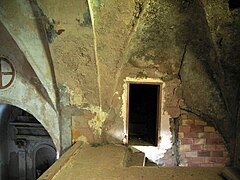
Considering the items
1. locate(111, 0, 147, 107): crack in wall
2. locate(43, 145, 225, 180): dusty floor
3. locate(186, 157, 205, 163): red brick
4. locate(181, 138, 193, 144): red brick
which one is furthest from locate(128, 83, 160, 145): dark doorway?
locate(111, 0, 147, 107): crack in wall

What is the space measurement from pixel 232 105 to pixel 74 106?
2399mm

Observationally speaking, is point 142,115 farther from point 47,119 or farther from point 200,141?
point 47,119

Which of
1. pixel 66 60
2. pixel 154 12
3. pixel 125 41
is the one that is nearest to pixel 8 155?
pixel 66 60

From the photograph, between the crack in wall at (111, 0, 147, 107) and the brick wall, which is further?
the brick wall

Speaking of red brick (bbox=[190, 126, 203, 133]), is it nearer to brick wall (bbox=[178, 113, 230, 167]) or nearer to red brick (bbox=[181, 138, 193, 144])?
brick wall (bbox=[178, 113, 230, 167])

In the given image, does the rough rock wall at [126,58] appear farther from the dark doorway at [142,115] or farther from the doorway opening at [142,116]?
the dark doorway at [142,115]

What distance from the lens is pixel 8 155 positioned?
7.45 metres

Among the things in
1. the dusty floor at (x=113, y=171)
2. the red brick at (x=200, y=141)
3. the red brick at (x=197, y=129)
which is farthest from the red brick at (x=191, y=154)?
the dusty floor at (x=113, y=171)

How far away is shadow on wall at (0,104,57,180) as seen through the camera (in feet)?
23.4

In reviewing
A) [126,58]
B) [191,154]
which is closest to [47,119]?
[126,58]

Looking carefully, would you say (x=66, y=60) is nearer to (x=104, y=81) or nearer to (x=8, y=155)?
(x=104, y=81)

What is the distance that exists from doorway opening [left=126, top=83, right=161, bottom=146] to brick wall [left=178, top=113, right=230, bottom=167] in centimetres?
47

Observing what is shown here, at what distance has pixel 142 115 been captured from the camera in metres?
6.09

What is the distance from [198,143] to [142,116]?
198 cm
